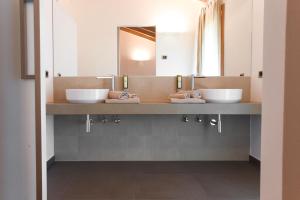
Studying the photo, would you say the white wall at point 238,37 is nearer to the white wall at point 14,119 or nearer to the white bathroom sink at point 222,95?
the white bathroom sink at point 222,95

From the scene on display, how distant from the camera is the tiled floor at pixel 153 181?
6.83 ft

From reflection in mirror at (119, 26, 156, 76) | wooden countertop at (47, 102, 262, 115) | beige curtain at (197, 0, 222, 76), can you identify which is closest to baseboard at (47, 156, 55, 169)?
wooden countertop at (47, 102, 262, 115)

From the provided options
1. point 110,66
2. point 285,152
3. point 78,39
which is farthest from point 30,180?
point 78,39

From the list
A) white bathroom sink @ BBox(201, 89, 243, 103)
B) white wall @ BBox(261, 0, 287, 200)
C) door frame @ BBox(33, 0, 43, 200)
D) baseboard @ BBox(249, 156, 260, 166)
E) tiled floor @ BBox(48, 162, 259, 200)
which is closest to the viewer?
white wall @ BBox(261, 0, 287, 200)

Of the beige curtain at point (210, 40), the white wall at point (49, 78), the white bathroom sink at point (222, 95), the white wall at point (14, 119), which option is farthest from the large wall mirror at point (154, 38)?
the white wall at point (14, 119)

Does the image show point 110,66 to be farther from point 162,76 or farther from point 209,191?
point 209,191

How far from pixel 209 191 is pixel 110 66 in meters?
1.86

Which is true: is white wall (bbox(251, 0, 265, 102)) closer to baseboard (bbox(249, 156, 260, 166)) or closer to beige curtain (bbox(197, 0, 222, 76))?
beige curtain (bbox(197, 0, 222, 76))

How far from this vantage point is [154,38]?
3029 millimetres

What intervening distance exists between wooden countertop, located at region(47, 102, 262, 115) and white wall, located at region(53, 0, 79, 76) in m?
0.67

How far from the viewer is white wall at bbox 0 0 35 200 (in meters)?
1.15

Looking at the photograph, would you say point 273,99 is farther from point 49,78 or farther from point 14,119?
point 49,78

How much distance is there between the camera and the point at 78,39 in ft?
9.90

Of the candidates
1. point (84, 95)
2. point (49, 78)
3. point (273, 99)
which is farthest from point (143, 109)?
point (273, 99)
